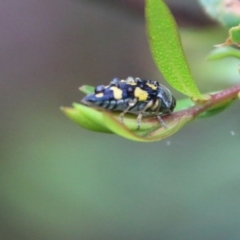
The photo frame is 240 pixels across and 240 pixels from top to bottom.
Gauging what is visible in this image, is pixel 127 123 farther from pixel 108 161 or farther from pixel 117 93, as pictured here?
pixel 108 161

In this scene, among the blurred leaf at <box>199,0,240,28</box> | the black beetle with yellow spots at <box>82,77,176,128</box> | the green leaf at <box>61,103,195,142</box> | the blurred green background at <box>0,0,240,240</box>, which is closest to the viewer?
the green leaf at <box>61,103,195,142</box>

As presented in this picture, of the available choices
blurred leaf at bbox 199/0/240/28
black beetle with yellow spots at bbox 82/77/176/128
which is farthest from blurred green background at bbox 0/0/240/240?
black beetle with yellow spots at bbox 82/77/176/128

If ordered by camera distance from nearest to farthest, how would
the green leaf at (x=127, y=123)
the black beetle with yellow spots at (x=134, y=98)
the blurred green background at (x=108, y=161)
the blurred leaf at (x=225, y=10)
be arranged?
the green leaf at (x=127, y=123), the black beetle with yellow spots at (x=134, y=98), the blurred leaf at (x=225, y=10), the blurred green background at (x=108, y=161)

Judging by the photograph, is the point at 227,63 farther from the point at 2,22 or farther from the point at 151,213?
the point at 2,22

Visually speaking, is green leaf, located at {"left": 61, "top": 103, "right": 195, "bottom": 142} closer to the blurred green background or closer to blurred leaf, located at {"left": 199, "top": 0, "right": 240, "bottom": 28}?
blurred leaf, located at {"left": 199, "top": 0, "right": 240, "bottom": 28}

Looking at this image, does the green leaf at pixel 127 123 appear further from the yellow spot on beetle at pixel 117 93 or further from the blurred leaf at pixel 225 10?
the blurred leaf at pixel 225 10

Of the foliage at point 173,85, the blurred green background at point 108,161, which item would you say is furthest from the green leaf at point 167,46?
the blurred green background at point 108,161
